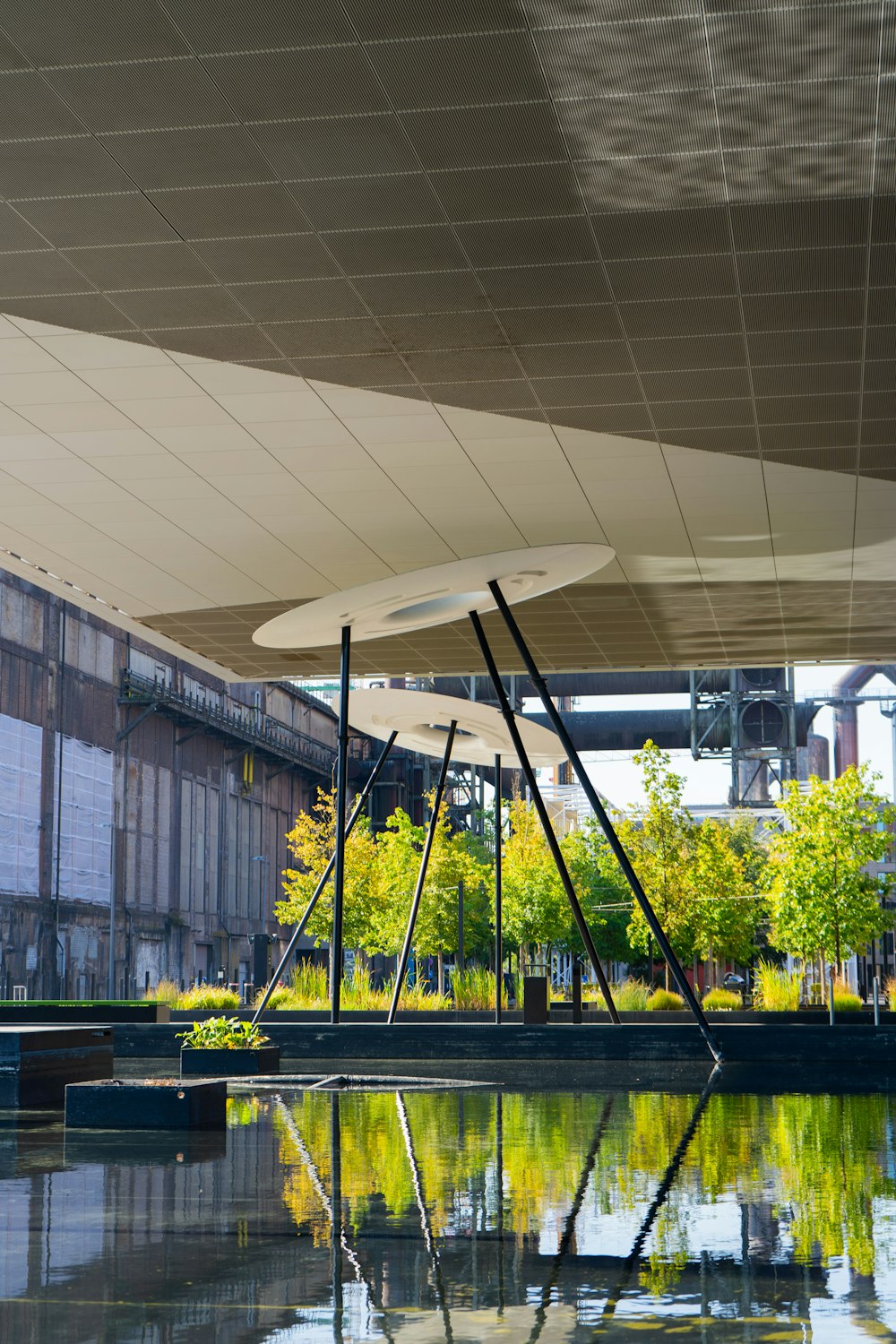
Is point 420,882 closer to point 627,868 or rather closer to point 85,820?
point 627,868

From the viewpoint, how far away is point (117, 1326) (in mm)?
4172

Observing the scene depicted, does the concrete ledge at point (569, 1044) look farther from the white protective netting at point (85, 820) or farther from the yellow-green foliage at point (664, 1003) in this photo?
the white protective netting at point (85, 820)

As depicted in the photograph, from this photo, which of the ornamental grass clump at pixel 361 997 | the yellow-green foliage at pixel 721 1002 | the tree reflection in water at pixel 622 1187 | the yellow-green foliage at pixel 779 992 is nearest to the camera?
the tree reflection in water at pixel 622 1187

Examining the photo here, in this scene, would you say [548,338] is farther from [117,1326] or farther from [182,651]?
[182,651]

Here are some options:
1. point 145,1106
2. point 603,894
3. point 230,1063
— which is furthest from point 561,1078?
point 603,894

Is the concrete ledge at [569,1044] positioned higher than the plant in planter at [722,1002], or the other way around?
the concrete ledge at [569,1044]

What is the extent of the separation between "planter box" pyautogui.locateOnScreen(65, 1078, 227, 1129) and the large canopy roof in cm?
570

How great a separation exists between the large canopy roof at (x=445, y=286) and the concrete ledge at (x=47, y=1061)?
5478 mm

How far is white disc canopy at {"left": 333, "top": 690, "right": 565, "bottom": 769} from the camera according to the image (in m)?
20.8

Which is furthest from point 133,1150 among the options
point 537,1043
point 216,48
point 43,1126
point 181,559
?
point 181,559

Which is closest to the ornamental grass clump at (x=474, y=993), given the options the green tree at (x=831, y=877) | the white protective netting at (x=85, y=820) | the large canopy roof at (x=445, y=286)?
the green tree at (x=831, y=877)

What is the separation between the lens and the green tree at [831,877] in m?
26.4

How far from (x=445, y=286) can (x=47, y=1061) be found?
7436mm

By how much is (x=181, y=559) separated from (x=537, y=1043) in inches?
289
